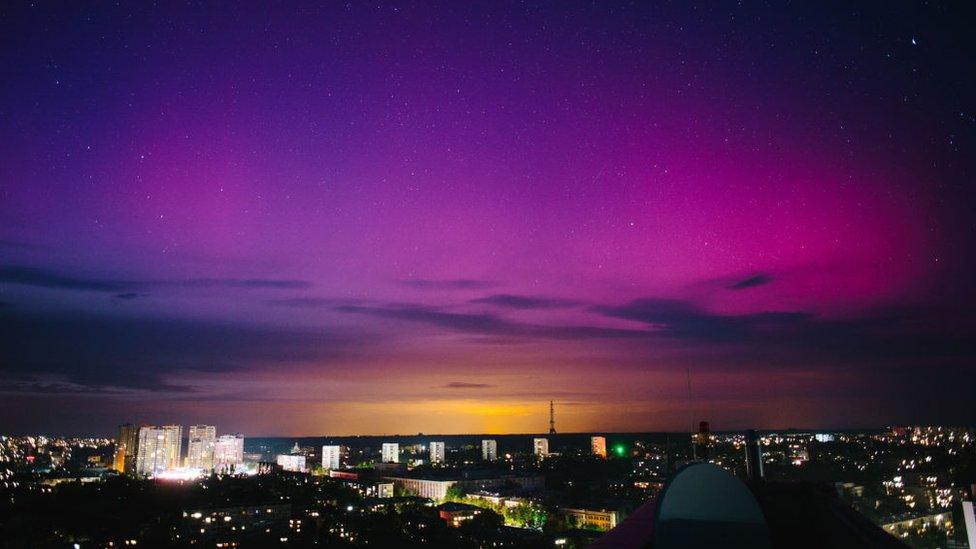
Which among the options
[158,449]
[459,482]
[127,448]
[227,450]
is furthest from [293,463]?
[459,482]

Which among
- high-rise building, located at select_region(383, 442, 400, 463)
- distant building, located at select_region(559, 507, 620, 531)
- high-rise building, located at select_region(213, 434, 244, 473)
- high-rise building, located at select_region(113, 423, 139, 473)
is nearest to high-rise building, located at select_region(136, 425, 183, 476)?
high-rise building, located at select_region(113, 423, 139, 473)

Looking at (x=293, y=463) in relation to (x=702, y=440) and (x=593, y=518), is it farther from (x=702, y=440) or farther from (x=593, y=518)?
(x=702, y=440)

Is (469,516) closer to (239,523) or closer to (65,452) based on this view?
(239,523)

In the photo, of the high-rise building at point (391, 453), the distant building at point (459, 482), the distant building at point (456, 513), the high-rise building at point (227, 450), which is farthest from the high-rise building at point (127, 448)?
the distant building at point (456, 513)

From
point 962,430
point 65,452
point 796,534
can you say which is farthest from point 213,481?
point 962,430

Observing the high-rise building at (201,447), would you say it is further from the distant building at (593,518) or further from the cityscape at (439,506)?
the distant building at (593,518)

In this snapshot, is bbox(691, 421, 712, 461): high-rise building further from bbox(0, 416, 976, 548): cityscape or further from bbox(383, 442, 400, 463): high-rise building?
bbox(383, 442, 400, 463): high-rise building
